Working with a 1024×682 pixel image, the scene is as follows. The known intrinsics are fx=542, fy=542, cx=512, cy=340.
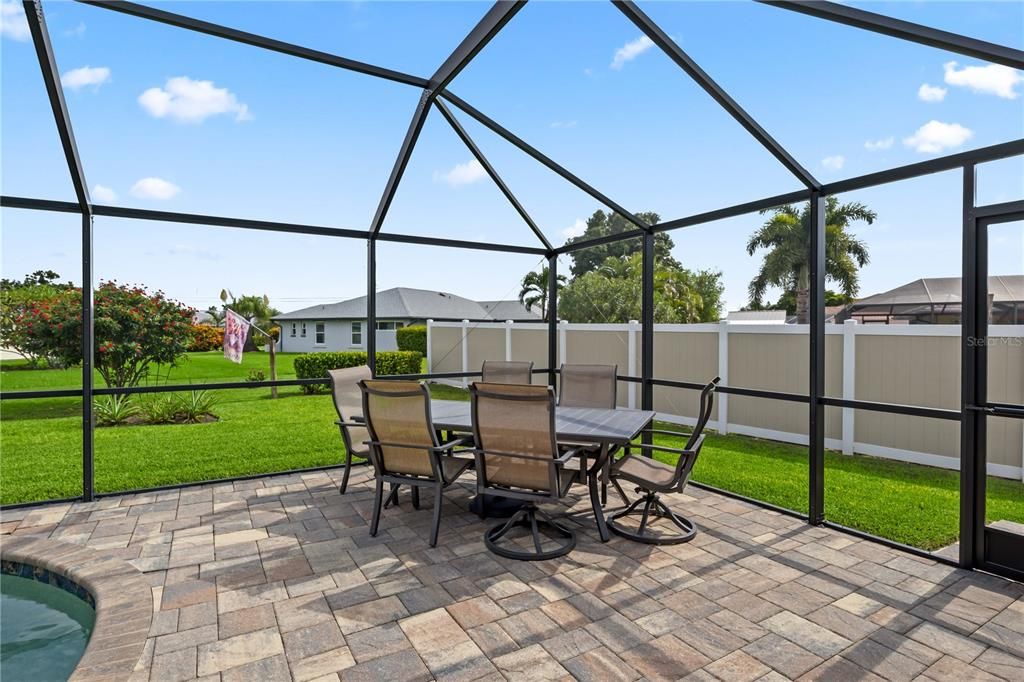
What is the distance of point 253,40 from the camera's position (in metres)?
3.55

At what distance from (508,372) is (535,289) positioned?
2083 cm

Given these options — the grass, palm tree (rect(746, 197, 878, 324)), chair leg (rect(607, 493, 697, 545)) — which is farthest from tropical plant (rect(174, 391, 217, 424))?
palm tree (rect(746, 197, 878, 324))

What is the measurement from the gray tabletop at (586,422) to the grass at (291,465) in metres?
1.69

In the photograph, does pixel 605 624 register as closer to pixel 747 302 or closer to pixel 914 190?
pixel 914 190

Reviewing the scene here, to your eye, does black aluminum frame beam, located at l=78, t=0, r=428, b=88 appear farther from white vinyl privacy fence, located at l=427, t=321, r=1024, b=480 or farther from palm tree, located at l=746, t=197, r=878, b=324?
palm tree, located at l=746, t=197, r=878, b=324

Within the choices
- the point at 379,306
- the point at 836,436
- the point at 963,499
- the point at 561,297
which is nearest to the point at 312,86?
the point at 963,499

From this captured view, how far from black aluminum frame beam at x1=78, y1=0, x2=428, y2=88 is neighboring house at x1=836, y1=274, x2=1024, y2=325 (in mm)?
4041

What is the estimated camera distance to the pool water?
8.11 feet

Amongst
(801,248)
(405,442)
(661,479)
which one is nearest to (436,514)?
(405,442)

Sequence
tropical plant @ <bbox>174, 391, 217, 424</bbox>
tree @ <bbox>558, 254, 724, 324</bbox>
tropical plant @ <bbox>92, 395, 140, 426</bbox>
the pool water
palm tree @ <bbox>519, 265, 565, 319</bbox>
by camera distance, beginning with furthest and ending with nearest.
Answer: palm tree @ <bbox>519, 265, 565, 319</bbox>
tree @ <bbox>558, 254, 724, 324</bbox>
tropical plant @ <bbox>174, 391, 217, 424</bbox>
tropical plant @ <bbox>92, 395, 140, 426</bbox>
the pool water

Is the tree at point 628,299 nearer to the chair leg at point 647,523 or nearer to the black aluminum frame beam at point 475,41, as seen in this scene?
the chair leg at point 647,523

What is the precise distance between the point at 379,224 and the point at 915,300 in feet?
28.3

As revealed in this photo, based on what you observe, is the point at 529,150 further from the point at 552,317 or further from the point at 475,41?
the point at 552,317

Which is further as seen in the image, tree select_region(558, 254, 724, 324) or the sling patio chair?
tree select_region(558, 254, 724, 324)
